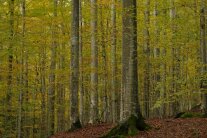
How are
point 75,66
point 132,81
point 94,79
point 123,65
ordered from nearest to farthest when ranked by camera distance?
point 132,81 → point 123,65 → point 75,66 → point 94,79

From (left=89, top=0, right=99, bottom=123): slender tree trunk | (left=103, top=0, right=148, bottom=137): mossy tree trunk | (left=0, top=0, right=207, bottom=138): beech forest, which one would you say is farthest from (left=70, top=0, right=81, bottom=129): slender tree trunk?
(left=103, top=0, right=148, bottom=137): mossy tree trunk

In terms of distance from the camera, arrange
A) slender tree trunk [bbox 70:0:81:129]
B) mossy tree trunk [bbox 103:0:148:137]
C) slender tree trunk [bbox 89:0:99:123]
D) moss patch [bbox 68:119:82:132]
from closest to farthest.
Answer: mossy tree trunk [bbox 103:0:148:137]
slender tree trunk [bbox 70:0:81:129]
moss patch [bbox 68:119:82:132]
slender tree trunk [bbox 89:0:99:123]

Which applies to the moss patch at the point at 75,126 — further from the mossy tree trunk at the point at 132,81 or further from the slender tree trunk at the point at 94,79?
the mossy tree trunk at the point at 132,81

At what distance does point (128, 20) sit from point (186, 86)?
269 centimetres

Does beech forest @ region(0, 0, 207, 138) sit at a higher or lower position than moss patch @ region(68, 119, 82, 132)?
higher

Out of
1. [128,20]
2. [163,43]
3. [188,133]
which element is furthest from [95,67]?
[188,133]

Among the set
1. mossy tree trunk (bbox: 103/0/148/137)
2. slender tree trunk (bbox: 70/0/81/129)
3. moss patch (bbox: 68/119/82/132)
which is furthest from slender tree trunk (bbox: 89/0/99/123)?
mossy tree trunk (bbox: 103/0/148/137)

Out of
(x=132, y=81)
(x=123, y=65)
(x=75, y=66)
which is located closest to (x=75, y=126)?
(x=75, y=66)

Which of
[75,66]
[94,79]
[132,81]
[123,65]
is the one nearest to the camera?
[132,81]

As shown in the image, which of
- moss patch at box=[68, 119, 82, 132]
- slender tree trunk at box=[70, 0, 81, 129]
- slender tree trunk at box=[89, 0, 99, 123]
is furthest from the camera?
slender tree trunk at box=[89, 0, 99, 123]

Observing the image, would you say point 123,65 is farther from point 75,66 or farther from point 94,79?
point 94,79

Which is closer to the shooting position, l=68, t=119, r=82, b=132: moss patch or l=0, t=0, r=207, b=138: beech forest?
l=0, t=0, r=207, b=138: beech forest

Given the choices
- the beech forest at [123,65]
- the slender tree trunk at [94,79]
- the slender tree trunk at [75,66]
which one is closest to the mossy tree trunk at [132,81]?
the beech forest at [123,65]

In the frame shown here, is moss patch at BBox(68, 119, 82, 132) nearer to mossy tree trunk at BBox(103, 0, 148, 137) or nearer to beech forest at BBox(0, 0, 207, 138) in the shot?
beech forest at BBox(0, 0, 207, 138)
